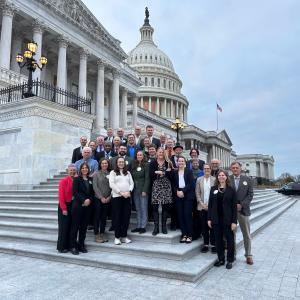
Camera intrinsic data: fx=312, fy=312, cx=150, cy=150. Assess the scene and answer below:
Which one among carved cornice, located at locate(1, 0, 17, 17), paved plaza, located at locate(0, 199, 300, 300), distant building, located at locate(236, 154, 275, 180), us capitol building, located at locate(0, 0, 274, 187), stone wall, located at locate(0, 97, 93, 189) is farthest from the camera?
distant building, located at locate(236, 154, 275, 180)

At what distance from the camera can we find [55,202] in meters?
10.2

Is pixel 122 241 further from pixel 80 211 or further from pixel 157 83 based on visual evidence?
pixel 157 83

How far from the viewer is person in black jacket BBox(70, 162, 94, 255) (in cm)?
708

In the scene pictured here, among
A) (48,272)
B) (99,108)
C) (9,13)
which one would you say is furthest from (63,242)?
(99,108)

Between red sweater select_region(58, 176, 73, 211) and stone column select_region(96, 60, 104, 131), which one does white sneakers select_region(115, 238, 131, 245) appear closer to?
red sweater select_region(58, 176, 73, 211)

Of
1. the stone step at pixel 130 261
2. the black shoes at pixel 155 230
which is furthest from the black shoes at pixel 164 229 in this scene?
the stone step at pixel 130 261

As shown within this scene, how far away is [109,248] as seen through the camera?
7102 mm

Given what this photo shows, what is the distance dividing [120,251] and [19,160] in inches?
312

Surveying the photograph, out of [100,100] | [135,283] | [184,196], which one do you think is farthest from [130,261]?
[100,100]

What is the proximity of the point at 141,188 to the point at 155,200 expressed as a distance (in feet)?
1.66

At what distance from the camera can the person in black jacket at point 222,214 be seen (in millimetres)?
6539

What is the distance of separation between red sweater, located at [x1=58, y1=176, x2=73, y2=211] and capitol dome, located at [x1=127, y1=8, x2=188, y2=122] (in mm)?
85640

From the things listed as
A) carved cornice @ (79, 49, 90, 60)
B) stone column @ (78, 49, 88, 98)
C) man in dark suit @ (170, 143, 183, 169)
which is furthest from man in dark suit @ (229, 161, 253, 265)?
carved cornice @ (79, 49, 90, 60)

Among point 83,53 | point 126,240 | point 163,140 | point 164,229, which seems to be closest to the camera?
point 126,240
